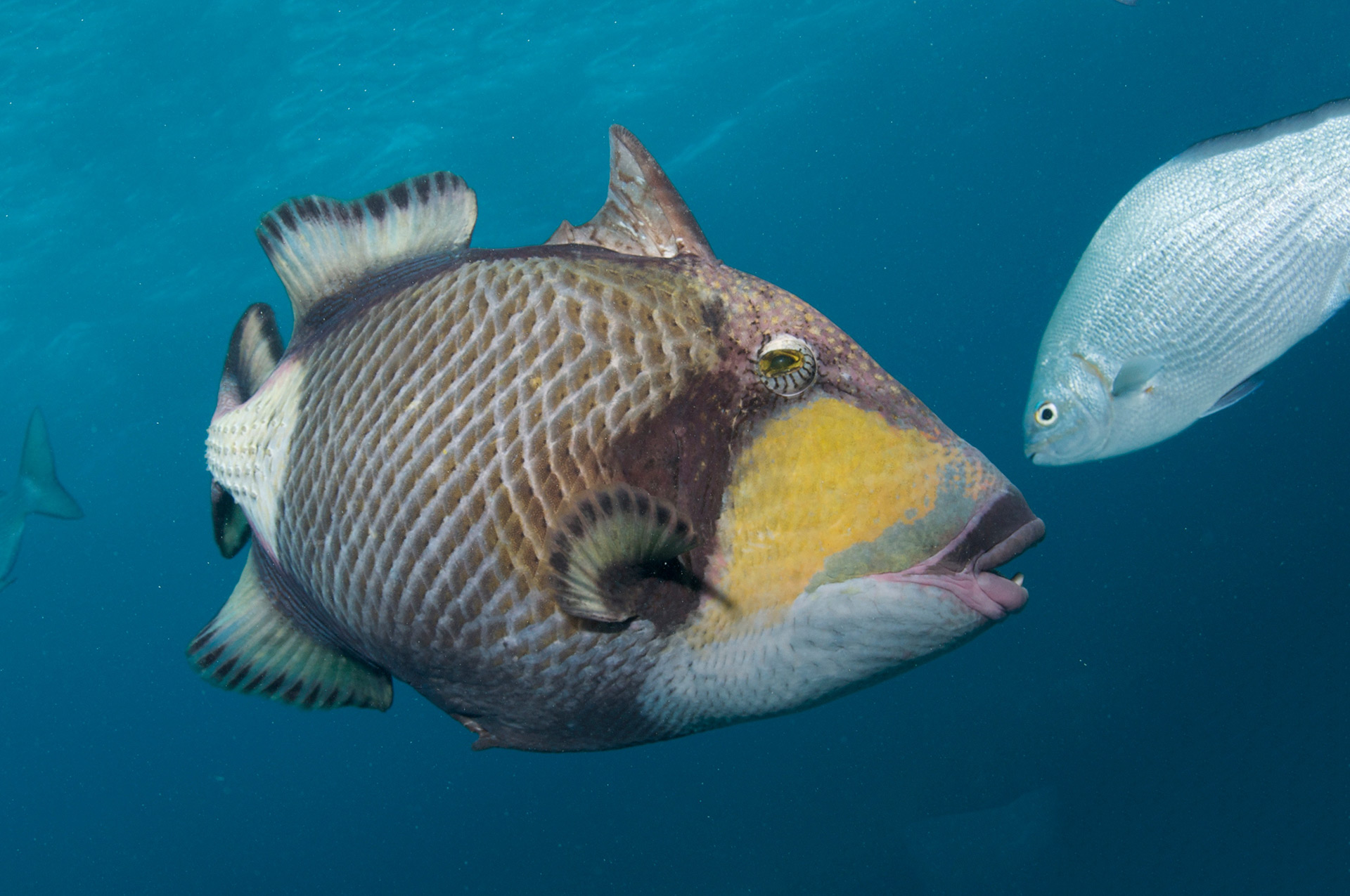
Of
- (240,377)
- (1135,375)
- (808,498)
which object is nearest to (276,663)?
(240,377)

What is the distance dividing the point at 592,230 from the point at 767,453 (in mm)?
574

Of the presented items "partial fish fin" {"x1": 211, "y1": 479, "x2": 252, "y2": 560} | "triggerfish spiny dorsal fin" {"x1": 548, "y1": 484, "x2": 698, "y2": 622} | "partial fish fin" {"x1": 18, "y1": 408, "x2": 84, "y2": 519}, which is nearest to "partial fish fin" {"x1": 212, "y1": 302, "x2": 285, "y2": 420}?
"partial fish fin" {"x1": 211, "y1": 479, "x2": 252, "y2": 560}

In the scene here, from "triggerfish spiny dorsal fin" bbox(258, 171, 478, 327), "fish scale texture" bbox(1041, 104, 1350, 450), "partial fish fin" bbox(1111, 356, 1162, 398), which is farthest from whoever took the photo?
"partial fish fin" bbox(1111, 356, 1162, 398)

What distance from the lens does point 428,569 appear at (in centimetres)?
115

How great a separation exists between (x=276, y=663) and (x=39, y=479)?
10.5 metres

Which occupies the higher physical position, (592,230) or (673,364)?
(592,230)

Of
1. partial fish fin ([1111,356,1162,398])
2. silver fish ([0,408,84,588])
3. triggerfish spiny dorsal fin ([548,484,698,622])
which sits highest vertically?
triggerfish spiny dorsal fin ([548,484,698,622])

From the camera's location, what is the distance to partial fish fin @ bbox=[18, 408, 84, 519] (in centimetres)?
917

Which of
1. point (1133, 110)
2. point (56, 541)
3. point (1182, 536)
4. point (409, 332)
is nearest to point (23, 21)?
point (409, 332)

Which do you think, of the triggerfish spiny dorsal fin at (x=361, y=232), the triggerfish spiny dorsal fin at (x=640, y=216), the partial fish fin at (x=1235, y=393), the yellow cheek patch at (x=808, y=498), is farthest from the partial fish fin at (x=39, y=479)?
the partial fish fin at (x=1235, y=393)

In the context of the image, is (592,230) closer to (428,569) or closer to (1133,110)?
(428,569)

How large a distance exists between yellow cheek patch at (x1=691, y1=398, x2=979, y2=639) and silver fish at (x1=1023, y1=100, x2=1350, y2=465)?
2.29 m

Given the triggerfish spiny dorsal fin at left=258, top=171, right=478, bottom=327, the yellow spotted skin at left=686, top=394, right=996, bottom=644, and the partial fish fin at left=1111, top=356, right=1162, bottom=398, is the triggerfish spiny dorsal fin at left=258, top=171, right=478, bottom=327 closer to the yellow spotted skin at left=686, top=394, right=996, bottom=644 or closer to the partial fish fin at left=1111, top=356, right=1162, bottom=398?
the yellow spotted skin at left=686, top=394, right=996, bottom=644

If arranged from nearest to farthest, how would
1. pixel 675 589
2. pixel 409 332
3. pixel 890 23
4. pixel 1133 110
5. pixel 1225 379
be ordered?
pixel 675 589 < pixel 409 332 < pixel 1225 379 < pixel 890 23 < pixel 1133 110
